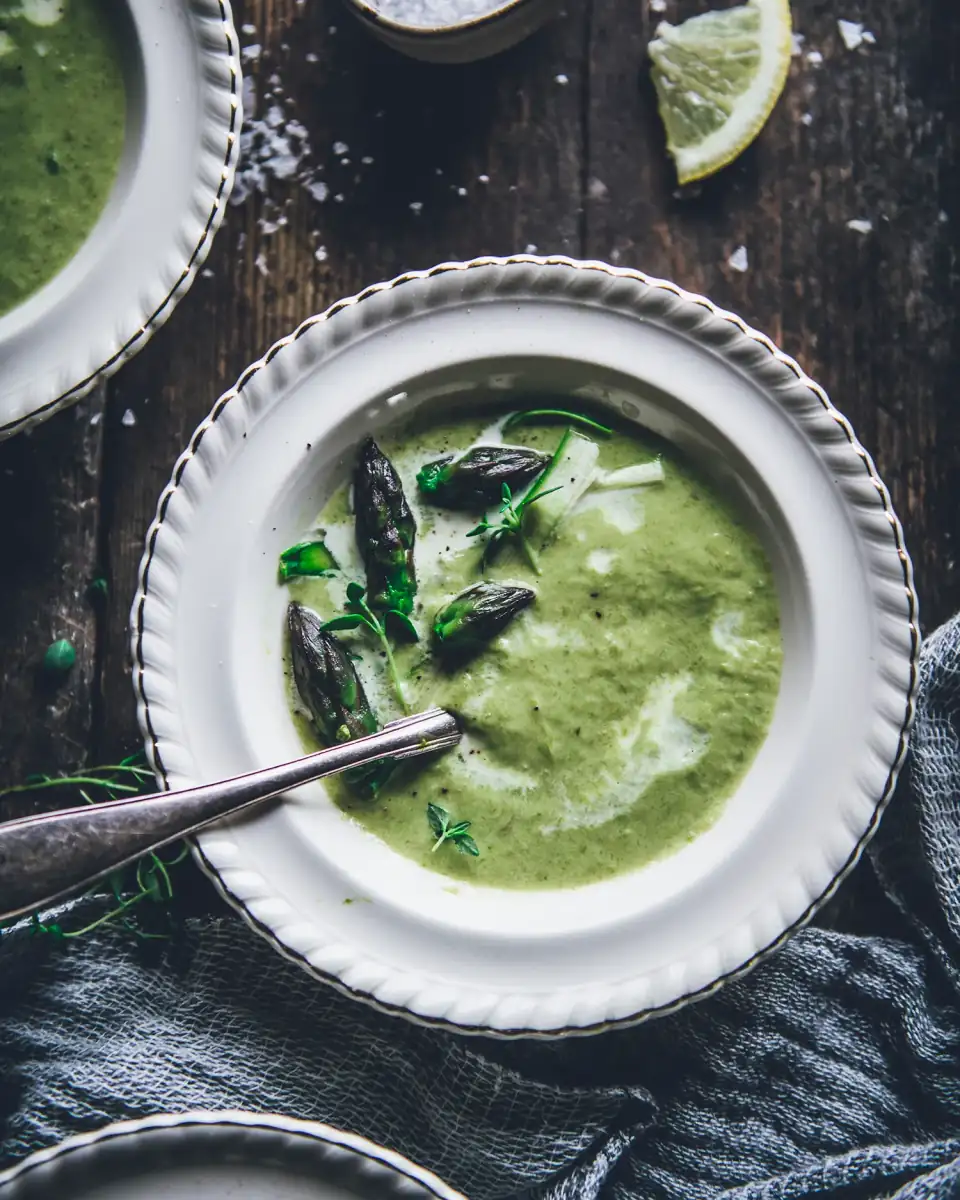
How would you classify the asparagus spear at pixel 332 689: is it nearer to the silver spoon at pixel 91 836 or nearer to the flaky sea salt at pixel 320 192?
the silver spoon at pixel 91 836

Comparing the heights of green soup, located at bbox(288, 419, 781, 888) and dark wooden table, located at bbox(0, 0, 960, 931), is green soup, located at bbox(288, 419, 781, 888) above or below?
below

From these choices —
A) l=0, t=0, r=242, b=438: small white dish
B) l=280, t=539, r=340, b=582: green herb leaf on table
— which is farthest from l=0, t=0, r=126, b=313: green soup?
l=280, t=539, r=340, b=582: green herb leaf on table

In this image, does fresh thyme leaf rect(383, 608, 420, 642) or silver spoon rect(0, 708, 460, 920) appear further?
fresh thyme leaf rect(383, 608, 420, 642)

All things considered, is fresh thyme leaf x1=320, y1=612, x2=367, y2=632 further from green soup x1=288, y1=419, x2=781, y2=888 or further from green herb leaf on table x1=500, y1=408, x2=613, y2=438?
green herb leaf on table x1=500, y1=408, x2=613, y2=438

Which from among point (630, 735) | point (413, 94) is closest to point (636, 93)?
point (413, 94)

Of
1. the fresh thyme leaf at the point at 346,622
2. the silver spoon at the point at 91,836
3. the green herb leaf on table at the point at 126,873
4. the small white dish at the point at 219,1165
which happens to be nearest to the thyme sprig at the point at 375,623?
the fresh thyme leaf at the point at 346,622

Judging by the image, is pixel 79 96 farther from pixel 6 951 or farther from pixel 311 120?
pixel 6 951

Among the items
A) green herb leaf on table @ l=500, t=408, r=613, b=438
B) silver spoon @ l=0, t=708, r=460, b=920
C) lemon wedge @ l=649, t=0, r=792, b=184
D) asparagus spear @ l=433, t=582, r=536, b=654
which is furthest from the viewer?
lemon wedge @ l=649, t=0, r=792, b=184
